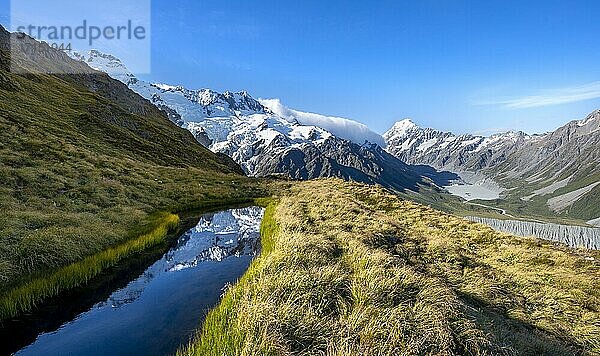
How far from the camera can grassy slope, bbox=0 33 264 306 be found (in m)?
17.7

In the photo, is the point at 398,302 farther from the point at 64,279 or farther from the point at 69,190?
the point at 69,190

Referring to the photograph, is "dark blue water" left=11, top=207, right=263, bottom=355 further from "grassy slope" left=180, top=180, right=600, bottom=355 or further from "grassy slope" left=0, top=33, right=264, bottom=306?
"grassy slope" left=0, top=33, right=264, bottom=306

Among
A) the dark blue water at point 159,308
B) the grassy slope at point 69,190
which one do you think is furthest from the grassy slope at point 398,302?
the grassy slope at point 69,190

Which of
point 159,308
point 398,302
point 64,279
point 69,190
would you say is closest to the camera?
point 398,302

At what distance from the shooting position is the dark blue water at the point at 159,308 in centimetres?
1219

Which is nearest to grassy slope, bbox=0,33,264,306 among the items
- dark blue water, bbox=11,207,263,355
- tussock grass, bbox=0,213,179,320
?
tussock grass, bbox=0,213,179,320

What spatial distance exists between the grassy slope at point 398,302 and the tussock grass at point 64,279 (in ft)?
23.6

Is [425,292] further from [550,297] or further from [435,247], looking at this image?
[435,247]

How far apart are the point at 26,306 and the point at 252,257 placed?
11970mm

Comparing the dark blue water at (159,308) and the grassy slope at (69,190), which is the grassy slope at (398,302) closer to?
the dark blue water at (159,308)

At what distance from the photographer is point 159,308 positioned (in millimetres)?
15320

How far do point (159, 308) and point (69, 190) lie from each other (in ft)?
62.9

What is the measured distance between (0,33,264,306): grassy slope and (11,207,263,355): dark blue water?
3.23 metres

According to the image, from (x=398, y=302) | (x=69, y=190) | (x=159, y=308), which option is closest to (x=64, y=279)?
(x=159, y=308)
